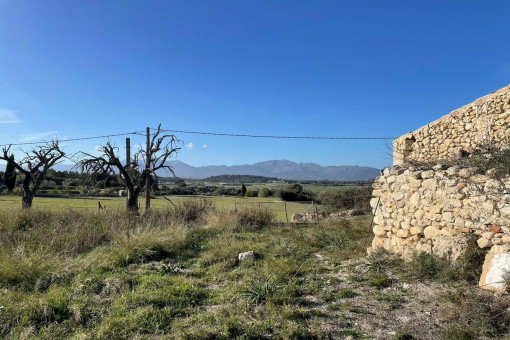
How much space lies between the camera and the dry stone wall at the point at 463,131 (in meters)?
8.44

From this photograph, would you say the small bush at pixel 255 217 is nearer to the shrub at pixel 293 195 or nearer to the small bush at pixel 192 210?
the small bush at pixel 192 210

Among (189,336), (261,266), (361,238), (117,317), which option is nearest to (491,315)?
(189,336)

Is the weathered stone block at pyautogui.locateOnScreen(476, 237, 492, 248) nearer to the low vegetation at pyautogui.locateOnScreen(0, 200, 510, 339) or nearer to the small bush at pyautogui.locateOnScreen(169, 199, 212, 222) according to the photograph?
the low vegetation at pyautogui.locateOnScreen(0, 200, 510, 339)

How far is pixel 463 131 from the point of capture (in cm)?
956

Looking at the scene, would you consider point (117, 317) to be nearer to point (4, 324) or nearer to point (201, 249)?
point (4, 324)

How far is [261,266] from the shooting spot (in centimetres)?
717

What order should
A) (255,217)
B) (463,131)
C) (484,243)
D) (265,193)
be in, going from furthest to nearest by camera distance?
(265,193), (255,217), (463,131), (484,243)

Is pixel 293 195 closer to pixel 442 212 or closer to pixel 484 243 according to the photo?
pixel 442 212

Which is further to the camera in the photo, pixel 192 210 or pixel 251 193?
pixel 251 193

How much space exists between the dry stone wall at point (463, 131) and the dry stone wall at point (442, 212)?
1160 mm

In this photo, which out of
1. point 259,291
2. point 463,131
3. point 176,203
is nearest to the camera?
point 259,291

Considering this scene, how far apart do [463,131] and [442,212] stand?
15.3ft

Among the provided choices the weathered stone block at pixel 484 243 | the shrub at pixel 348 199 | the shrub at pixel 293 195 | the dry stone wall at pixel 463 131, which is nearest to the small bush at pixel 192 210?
the dry stone wall at pixel 463 131

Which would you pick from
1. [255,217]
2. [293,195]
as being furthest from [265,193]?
[255,217]
